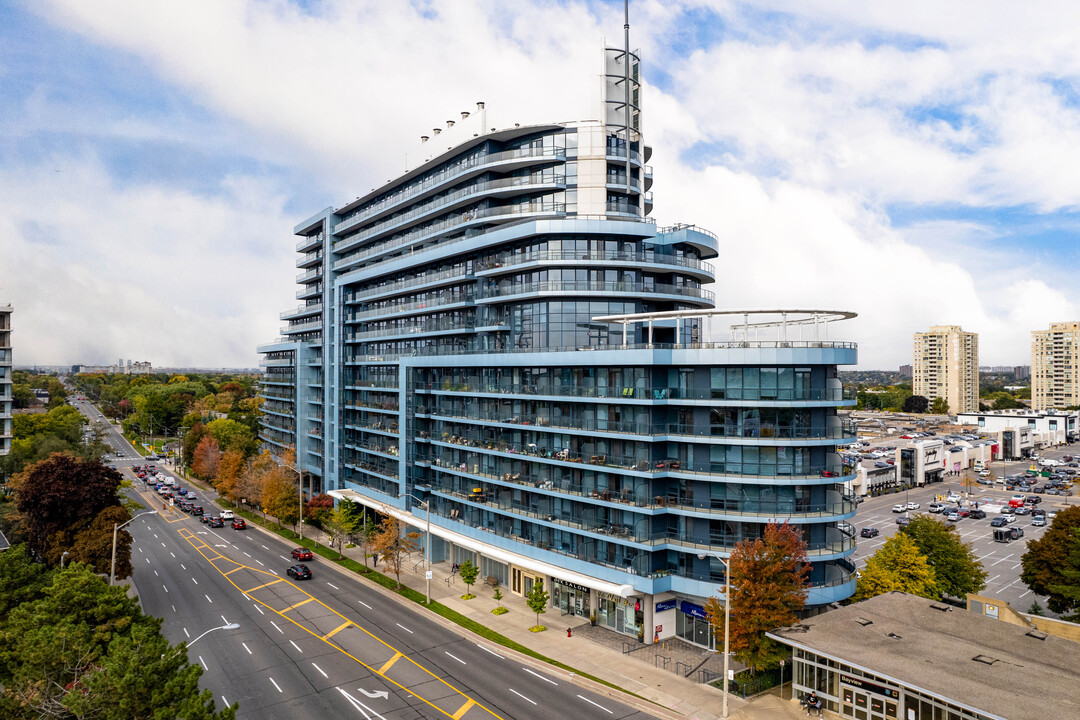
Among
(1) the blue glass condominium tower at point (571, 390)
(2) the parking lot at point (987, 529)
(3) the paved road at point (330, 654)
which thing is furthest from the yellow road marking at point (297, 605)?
(2) the parking lot at point (987, 529)

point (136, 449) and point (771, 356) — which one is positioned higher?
point (771, 356)

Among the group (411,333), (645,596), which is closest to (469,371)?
(411,333)

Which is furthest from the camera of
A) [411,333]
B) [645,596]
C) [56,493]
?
[411,333]

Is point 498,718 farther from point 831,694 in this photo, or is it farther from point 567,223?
point 567,223

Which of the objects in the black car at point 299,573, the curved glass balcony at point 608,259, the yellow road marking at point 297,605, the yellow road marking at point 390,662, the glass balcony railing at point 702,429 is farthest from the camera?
the black car at point 299,573

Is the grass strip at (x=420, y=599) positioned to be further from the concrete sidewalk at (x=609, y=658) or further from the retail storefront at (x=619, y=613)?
the retail storefront at (x=619, y=613)

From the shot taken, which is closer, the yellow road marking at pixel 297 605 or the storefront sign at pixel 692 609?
the storefront sign at pixel 692 609

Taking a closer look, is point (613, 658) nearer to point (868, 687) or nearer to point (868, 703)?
point (868, 703)

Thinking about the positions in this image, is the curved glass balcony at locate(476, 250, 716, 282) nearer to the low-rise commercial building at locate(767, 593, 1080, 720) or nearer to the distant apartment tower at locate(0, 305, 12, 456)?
the low-rise commercial building at locate(767, 593, 1080, 720)
